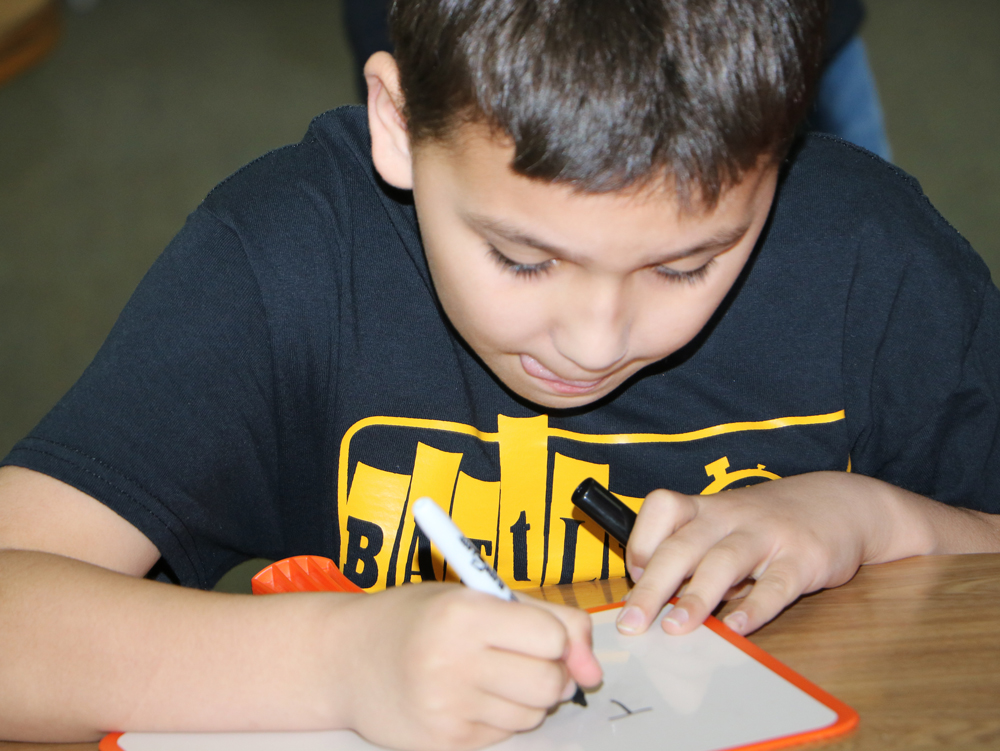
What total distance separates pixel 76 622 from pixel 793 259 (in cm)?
54

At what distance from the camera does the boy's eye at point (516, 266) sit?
555 millimetres

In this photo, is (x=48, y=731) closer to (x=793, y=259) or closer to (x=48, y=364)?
(x=793, y=259)

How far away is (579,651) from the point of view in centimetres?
47

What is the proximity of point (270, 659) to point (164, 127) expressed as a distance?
296cm

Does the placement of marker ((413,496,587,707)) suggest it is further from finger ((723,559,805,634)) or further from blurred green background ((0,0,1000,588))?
blurred green background ((0,0,1000,588))

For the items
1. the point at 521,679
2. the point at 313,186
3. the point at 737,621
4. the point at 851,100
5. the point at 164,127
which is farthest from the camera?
the point at 164,127

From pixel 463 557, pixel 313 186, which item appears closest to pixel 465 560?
pixel 463 557

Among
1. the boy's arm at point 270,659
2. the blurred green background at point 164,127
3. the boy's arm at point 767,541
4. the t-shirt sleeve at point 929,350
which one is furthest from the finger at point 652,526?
the blurred green background at point 164,127

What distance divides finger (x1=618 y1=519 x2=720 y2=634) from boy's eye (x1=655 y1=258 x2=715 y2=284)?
0.15 m

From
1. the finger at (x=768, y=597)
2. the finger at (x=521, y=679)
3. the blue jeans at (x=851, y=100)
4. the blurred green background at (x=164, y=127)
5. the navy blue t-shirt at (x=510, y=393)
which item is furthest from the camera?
the blurred green background at (x=164, y=127)

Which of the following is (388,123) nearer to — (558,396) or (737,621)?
(558,396)

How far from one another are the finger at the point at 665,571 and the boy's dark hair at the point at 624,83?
0.64 ft

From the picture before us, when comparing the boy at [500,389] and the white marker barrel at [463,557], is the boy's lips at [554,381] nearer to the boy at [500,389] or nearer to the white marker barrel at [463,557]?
the boy at [500,389]

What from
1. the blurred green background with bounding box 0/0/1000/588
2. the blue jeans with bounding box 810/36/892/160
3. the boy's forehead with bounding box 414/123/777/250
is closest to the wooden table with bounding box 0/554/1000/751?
the boy's forehead with bounding box 414/123/777/250
